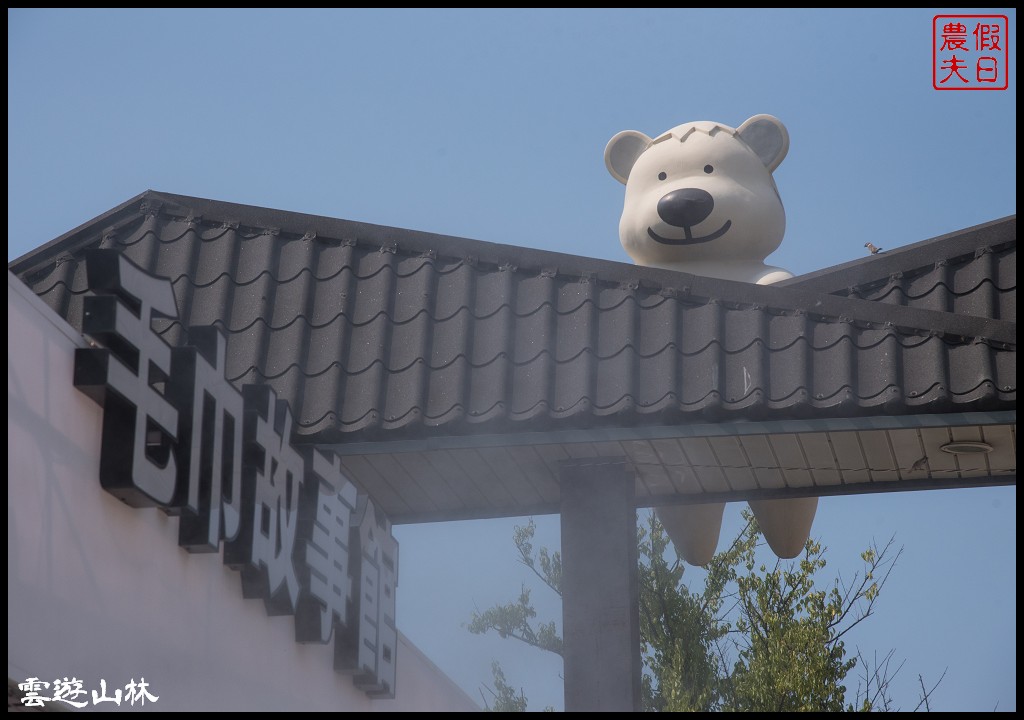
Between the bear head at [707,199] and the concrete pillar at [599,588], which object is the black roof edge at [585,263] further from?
the bear head at [707,199]

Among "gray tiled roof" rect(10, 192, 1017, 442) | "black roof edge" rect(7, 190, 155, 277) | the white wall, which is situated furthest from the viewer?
"black roof edge" rect(7, 190, 155, 277)

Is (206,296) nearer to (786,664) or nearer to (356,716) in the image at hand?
(356,716)

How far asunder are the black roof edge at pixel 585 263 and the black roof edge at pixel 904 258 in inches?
0.5

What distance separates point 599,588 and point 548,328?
1487 millimetres

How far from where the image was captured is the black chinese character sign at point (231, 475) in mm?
5023

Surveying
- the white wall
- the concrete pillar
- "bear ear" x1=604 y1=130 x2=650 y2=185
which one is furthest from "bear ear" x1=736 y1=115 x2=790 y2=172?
the white wall

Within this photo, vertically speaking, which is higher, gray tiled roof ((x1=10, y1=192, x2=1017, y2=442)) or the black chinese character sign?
gray tiled roof ((x1=10, y1=192, x2=1017, y2=442))

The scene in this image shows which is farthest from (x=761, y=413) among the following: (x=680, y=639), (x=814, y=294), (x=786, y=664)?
(x=680, y=639)

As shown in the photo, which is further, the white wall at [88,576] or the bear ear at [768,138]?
the bear ear at [768,138]

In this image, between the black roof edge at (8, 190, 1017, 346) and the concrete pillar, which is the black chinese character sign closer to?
the concrete pillar

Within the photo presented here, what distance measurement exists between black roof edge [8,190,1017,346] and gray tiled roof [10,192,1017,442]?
0.4 inches

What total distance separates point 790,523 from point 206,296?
458 cm

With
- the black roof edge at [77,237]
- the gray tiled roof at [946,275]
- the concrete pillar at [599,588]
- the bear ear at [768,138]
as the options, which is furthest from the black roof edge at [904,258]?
the black roof edge at [77,237]

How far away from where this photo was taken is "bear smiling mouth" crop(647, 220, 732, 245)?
9.27m
